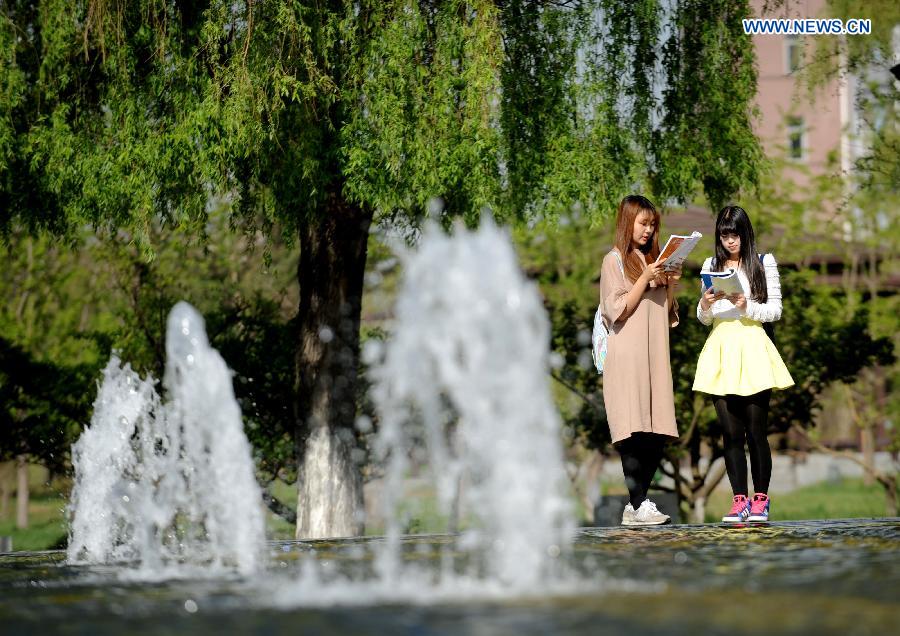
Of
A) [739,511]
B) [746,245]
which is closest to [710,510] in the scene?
[739,511]

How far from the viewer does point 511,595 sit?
169 inches

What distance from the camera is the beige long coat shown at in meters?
7.33

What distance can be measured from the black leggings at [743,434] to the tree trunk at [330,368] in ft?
16.9

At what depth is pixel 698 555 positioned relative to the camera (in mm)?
5594

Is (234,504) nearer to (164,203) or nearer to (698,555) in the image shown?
(698,555)

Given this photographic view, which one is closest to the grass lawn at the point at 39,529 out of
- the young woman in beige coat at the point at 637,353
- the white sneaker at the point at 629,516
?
the white sneaker at the point at 629,516

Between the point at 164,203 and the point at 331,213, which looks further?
the point at 331,213

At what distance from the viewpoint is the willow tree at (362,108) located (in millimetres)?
10109

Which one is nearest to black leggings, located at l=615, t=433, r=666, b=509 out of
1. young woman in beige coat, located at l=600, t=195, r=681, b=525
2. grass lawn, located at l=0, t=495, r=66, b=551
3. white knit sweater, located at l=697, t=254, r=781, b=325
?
young woman in beige coat, located at l=600, t=195, r=681, b=525

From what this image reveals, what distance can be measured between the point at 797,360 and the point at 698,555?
9551 mm

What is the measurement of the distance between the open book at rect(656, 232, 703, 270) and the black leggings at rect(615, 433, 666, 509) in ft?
2.98

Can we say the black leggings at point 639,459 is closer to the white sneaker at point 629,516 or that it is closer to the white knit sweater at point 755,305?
the white sneaker at point 629,516

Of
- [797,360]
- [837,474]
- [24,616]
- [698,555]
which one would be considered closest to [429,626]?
[24,616]

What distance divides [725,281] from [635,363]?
640 millimetres
